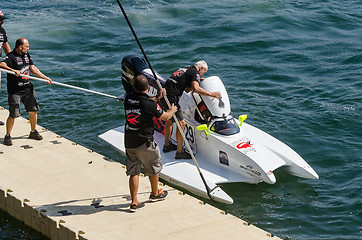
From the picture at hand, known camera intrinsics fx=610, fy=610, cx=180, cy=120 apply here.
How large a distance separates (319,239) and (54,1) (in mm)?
20259

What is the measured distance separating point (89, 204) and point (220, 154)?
286cm

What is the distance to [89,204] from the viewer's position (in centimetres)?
934

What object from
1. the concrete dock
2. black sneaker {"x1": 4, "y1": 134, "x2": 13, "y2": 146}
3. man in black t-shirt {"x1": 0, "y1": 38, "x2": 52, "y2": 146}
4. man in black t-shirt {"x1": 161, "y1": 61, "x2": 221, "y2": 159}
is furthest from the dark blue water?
man in black t-shirt {"x1": 0, "y1": 38, "x2": 52, "y2": 146}

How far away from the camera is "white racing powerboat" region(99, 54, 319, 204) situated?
35.2ft

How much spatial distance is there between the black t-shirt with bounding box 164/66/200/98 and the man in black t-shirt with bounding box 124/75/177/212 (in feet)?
7.69

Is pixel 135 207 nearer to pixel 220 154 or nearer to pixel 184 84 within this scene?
pixel 220 154

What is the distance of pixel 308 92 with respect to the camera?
1639 cm

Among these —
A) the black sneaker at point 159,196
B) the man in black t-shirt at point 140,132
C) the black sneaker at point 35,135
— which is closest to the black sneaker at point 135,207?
the man in black t-shirt at point 140,132

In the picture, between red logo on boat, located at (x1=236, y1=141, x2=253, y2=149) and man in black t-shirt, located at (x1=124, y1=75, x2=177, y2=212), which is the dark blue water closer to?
red logo on boat, located at (x1=236, y1=141, x2=253, y2=149)

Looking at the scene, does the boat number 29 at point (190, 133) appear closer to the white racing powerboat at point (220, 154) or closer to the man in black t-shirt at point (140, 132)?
the white racing powerboat at point (220, 154)

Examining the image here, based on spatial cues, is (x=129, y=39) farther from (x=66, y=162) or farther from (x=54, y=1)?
(x=66, y=162)

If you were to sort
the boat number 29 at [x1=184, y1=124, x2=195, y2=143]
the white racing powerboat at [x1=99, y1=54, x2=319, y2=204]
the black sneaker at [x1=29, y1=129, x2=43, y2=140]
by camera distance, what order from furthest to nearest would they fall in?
the black sneaker at [x1=29, y1=129, x2=43, y2=140] < the boat number 29 at [x1=184, y1=124, x2=195, y2=143] < the white racing powerboat at [x1=99, y1=54, x2=319, y2=204]

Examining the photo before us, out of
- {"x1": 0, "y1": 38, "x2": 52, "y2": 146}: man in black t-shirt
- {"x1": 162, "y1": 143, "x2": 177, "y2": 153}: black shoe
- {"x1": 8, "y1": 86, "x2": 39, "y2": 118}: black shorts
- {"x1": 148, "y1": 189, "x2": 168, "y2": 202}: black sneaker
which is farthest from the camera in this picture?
{"x1": 162, "y1": 143, "x2": 177, "y2": 153}: black shoe

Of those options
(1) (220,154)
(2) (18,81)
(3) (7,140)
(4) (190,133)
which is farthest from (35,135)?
(1) (220,154)
